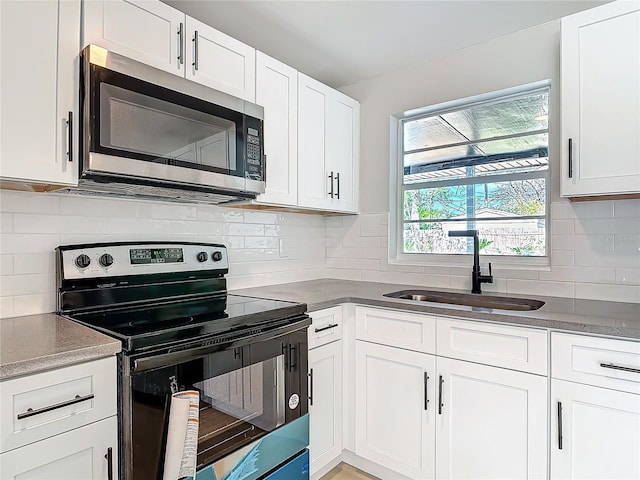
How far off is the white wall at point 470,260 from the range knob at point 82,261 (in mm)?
1719

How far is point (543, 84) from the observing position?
7.02 ft

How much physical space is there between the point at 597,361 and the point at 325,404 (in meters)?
1.17

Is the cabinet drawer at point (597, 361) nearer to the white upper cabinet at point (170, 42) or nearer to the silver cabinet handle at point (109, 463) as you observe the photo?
the silver cabinet handle at point (109, 463)

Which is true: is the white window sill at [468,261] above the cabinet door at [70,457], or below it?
above

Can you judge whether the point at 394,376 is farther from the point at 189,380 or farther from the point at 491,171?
the point at 491,171

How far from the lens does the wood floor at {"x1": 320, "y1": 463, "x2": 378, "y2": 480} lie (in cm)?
206

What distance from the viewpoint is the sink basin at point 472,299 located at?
204cm

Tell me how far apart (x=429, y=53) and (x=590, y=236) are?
54.4 inches

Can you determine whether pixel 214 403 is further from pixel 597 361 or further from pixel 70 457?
pixel 597 361

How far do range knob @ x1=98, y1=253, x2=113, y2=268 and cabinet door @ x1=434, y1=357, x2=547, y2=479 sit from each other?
147 cm

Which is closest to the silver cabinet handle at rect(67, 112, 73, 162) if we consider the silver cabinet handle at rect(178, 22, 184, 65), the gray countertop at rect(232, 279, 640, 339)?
the silver cabinet handle at rect(178, 22, 184, 65)

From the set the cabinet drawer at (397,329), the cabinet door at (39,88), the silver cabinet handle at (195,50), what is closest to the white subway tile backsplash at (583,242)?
the cabinet drawer at (397,329)

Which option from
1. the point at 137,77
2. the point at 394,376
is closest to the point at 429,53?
the point at 137,77

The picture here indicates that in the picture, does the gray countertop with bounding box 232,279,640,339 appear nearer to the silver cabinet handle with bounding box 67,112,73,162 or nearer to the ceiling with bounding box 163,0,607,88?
the silver cabinet handle with bounding box 67,112,73,162
